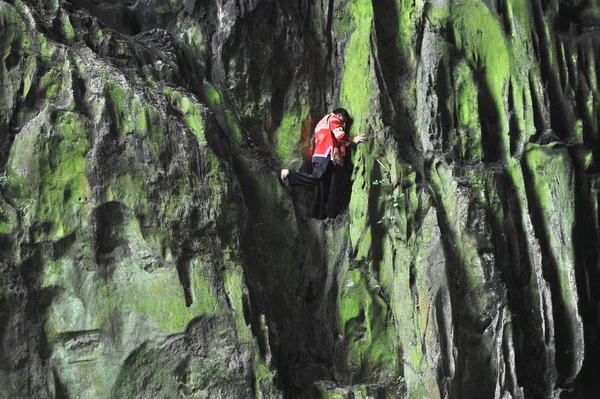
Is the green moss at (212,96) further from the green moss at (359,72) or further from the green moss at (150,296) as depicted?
the green moss at (150,296)

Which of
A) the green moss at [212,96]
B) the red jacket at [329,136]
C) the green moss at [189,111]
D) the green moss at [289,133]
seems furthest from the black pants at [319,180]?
the green moss at [189,111]

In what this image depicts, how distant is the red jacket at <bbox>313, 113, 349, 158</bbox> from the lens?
293 inches

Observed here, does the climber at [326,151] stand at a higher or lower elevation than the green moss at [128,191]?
higher

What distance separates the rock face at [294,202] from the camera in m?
6.18

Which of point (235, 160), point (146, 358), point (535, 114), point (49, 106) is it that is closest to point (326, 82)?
point (235, 160)

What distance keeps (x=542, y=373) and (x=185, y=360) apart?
3773 mm

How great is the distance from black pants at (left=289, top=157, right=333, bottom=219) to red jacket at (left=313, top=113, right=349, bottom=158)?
106mm

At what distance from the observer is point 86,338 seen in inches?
243

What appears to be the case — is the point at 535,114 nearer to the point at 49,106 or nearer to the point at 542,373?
the point at 542,373

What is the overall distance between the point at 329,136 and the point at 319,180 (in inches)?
21.0

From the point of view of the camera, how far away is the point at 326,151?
7.48 meters

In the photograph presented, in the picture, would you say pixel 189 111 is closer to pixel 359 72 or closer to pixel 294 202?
pixel 294 202

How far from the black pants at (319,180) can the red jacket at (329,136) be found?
106 mm

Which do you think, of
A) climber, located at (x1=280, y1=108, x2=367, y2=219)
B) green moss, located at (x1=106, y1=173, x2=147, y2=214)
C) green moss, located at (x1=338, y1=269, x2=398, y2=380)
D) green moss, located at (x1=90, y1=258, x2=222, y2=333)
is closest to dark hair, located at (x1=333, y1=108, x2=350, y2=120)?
climber, located at (x1=280, y1=108, x2=367, y2=219)
